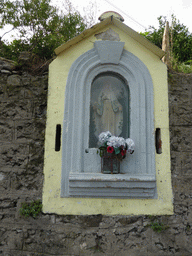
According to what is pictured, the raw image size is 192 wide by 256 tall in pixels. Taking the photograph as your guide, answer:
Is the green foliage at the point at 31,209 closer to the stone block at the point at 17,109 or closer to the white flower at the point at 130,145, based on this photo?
the stone block at the point at 17,109

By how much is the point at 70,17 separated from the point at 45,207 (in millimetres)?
7769

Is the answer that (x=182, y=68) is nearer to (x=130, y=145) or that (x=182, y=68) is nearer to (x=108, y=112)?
(x=108, y=112)

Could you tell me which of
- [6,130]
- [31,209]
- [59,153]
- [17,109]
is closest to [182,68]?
[59,153]

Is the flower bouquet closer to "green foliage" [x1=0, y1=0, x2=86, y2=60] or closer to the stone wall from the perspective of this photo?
the stone wall

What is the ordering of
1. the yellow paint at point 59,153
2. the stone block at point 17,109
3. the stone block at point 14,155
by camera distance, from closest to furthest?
the yellow paint at point 59,153
the stone block at point 14,155
the stone block at point 17,109

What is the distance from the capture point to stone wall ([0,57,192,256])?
3.76m

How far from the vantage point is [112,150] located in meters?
3.72

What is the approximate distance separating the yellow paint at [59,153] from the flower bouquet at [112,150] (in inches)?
20.5

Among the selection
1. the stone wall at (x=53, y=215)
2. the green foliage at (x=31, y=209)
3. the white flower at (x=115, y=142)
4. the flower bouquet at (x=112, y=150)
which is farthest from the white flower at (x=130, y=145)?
the green foliage at (x=31, y=209)

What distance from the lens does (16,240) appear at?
3.80 metres

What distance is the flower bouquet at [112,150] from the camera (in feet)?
12.3

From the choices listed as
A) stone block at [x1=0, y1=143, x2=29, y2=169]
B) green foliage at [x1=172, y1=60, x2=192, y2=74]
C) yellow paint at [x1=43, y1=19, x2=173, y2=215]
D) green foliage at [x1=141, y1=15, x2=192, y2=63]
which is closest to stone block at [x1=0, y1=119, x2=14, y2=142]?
stone block at [x1=0, y1=143, x2=29, y2=169]

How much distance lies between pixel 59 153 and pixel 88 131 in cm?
60

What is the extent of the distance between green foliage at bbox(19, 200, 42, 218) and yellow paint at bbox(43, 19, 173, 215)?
3.7 inches
